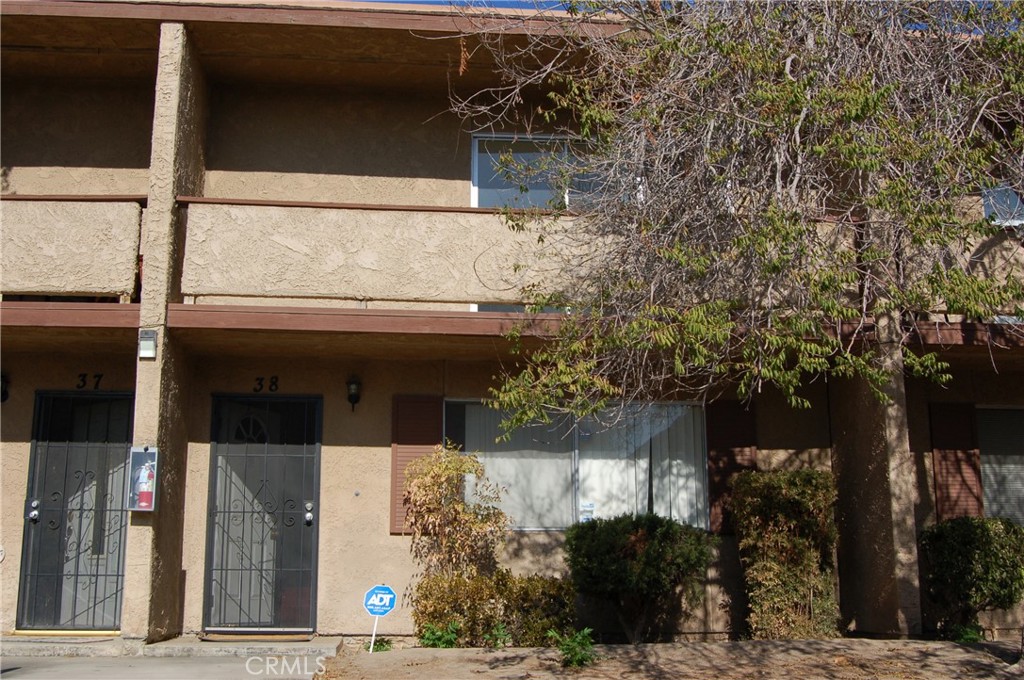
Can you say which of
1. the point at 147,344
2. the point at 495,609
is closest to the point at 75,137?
the point at 147,344

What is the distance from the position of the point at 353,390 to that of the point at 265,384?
3.04ft

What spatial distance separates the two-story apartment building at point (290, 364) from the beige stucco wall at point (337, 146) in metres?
0.02

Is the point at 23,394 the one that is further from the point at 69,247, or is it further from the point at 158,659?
the point at 158,659

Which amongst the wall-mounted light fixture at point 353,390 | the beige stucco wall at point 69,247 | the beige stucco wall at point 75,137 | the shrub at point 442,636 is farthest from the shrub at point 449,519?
the beige stucco wall at point 75,137

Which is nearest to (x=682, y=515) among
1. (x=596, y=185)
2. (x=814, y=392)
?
(x=814, y=392)

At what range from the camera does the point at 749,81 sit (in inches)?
326

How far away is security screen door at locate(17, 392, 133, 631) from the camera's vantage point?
10.0 meters

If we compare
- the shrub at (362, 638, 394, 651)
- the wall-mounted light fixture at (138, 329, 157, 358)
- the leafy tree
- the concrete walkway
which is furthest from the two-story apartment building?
the leafy tree

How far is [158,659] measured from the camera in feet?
28.8

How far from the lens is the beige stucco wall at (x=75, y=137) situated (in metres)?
10.9

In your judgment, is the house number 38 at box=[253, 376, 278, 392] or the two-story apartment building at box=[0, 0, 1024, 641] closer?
the two-story apartment building at box=[0, 0, 1024, 641]

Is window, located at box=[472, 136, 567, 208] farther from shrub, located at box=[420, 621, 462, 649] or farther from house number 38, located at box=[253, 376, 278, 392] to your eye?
shrub, located at box=[420, 621, 462, 649]

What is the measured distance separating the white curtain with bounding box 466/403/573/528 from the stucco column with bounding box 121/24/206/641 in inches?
117

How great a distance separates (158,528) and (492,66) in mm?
5584
